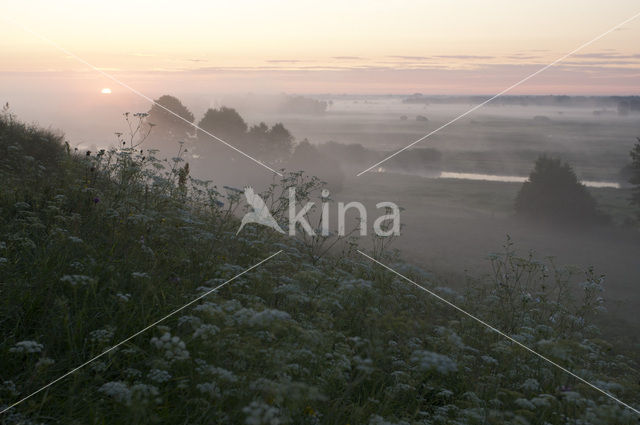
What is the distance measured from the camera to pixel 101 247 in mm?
6668

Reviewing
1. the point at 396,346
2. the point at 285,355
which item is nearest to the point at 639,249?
the point at 396,346

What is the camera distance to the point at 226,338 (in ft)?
13.8

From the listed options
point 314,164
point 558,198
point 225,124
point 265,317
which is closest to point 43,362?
point 265,317

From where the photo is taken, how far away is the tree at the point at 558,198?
4312cm

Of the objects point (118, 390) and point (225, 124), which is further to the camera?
point (225, 124)

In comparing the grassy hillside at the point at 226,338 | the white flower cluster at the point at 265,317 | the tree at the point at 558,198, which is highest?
the white flower cluster at the point at 265,317

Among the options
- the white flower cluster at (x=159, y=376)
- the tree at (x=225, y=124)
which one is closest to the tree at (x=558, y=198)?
the tree at (x=225, y=124)

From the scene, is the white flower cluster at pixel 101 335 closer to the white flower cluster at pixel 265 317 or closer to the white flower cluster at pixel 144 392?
the white flower cluster at pixel 144 392

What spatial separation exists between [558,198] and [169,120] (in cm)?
→ 4603

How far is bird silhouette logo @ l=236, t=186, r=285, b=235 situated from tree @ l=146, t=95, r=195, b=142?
49802mm

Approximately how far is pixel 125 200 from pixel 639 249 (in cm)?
4155

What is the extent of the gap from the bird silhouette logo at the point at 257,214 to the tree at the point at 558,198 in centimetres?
4003

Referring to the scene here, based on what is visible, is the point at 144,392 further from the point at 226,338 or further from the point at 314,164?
the point at 314,164

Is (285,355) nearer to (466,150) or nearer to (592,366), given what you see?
(592,366)
